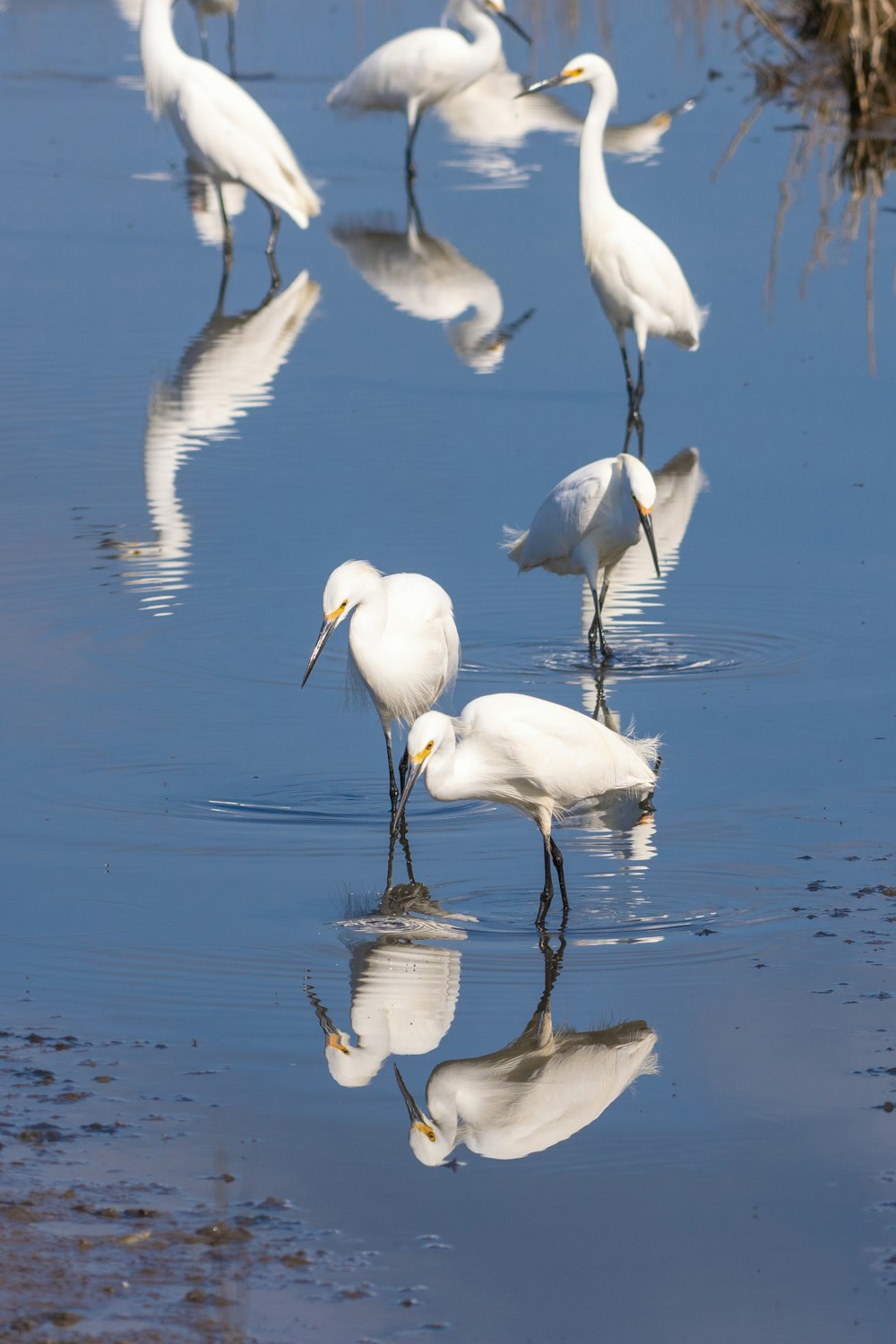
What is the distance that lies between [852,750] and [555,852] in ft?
5.51

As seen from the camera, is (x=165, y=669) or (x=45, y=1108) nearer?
(x=45, y=1108)

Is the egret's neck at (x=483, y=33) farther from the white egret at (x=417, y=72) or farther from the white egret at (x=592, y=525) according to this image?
the white egret at (x=592, y=525)

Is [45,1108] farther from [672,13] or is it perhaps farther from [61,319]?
[672,13]

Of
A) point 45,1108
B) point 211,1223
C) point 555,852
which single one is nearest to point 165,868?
point 555,852

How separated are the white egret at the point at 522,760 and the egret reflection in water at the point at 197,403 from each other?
296 cm

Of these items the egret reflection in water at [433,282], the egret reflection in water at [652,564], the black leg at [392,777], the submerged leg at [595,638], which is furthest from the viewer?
the egret reflection in water at [433,282]

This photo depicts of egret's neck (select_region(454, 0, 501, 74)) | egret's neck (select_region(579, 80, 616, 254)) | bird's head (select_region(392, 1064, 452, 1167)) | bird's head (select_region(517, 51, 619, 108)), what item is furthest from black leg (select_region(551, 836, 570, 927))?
egret's neck (select_region(454, 0, 501, 74))

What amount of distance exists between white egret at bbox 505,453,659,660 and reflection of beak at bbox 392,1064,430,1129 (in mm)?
3439

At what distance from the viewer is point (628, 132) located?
67.3 ft

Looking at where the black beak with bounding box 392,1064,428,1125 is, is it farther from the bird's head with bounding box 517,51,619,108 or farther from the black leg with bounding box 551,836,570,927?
the bird's head with bounding box 517,51,619,108

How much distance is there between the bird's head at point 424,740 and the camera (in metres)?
5.27

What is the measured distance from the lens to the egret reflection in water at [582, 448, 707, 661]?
8.41 meters

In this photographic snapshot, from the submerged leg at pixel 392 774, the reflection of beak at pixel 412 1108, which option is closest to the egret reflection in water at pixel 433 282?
the submerged leg at pixel 392 774

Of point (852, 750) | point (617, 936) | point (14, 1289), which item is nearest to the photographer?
point (14, 1289)
